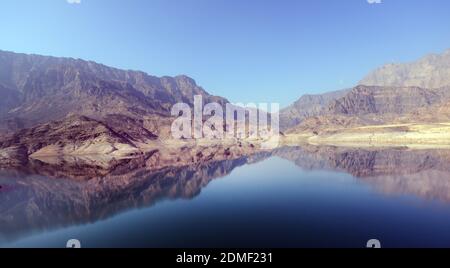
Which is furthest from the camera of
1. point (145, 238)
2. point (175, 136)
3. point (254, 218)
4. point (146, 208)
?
point (175, 136)

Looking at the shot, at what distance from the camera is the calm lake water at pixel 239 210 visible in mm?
22375

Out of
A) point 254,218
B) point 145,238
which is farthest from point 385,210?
point 145,238

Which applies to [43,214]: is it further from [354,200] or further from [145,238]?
[354,200]

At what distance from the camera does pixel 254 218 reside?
28078mm

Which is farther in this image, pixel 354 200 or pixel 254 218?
pixel 354 200

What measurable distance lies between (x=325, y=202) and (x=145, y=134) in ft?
490

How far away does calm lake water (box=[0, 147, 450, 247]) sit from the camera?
73.4 feet

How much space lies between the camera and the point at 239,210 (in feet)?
104
